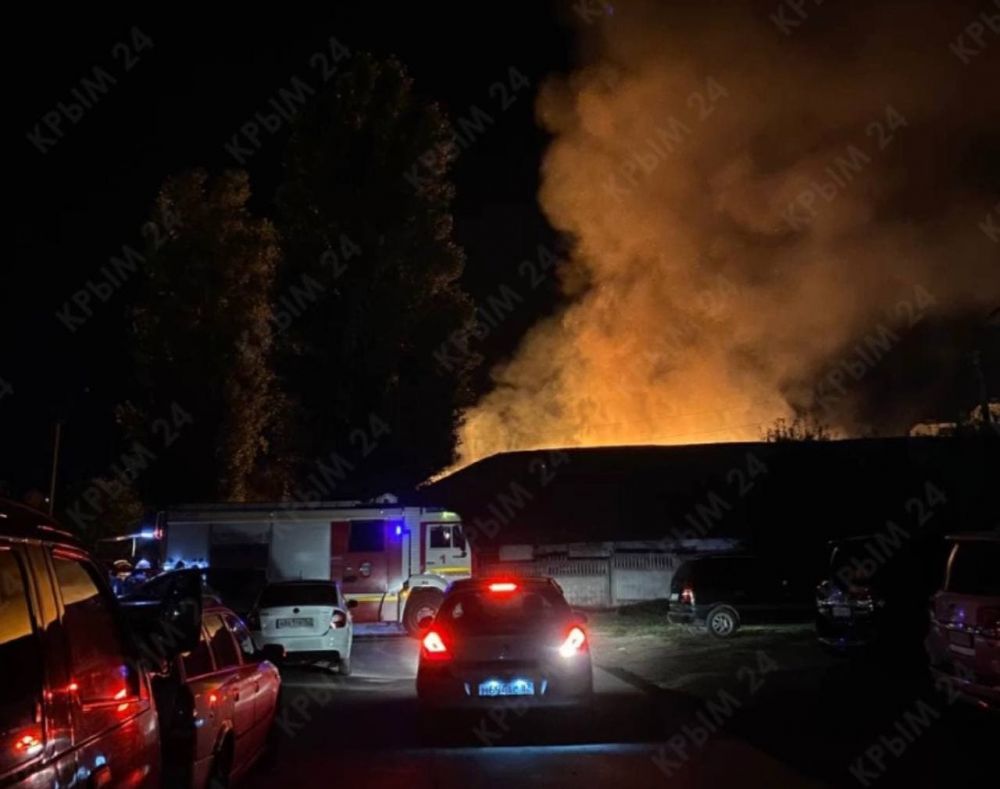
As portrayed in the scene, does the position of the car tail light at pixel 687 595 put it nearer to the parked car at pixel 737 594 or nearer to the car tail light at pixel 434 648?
the parked car at pixel 737 594

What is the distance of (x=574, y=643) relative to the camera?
10016 millimetres

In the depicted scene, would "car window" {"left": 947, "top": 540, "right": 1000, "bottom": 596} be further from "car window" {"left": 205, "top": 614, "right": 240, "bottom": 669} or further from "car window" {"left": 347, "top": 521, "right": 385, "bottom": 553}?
"car window" {"left": 347, "top": 521, "right": 385, "bottom": 553}

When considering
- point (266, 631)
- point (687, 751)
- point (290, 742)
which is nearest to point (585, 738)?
point (687, 751)

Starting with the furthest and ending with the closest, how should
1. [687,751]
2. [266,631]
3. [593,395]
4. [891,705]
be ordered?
[593,395] < [266,631] < [891,705] < [687,751]

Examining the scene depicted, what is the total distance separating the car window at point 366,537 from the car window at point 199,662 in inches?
635

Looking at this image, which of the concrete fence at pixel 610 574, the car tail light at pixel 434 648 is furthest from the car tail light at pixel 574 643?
the concrete fence at pixel 610 574

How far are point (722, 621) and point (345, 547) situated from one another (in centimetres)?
878

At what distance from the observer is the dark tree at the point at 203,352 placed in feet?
108

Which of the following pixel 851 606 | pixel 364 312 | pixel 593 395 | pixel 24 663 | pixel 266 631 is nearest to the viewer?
pixel 24 663

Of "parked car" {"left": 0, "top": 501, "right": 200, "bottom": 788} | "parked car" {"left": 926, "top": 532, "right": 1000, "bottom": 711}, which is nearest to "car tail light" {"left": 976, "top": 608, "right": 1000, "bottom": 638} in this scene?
"parked car" {"left": 926, "top": 532, "right": 1000, "bottom": 711}

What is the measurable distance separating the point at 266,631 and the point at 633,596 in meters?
11.9

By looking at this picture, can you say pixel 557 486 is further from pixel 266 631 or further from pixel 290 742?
pixel 290 742

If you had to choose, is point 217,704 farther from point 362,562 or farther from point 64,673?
point 362,562

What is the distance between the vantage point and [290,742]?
10.2m
